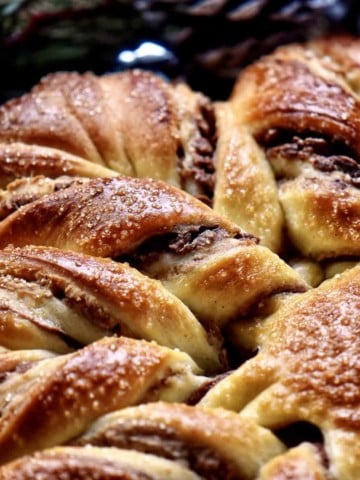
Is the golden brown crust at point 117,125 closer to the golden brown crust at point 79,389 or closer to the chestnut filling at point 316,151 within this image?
the chestnut filling at point 316,151

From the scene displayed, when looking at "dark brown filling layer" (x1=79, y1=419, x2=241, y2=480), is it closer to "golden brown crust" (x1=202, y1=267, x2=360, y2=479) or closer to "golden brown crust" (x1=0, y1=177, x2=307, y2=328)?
"golden brown crust" (x1=202, y1=267, x2=360, y2=479)

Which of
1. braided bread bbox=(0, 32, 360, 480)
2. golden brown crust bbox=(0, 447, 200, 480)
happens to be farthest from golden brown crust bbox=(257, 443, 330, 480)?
golden brown crust bbox=(0, 447, 200, 480)

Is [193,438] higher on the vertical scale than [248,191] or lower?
lower

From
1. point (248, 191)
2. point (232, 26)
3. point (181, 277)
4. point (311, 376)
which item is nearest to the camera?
point (311, 376)

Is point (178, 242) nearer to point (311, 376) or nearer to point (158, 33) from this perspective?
point (311, 376)

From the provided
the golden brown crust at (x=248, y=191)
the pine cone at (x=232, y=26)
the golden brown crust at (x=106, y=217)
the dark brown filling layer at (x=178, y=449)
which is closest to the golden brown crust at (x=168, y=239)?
the golden brown crust at (x=106, y=217)

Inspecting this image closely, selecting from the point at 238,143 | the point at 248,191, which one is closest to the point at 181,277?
the point at 248,191

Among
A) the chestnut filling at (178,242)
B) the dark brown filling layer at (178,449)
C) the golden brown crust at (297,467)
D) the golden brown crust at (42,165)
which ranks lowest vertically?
the golden brown crust at (297,467)
